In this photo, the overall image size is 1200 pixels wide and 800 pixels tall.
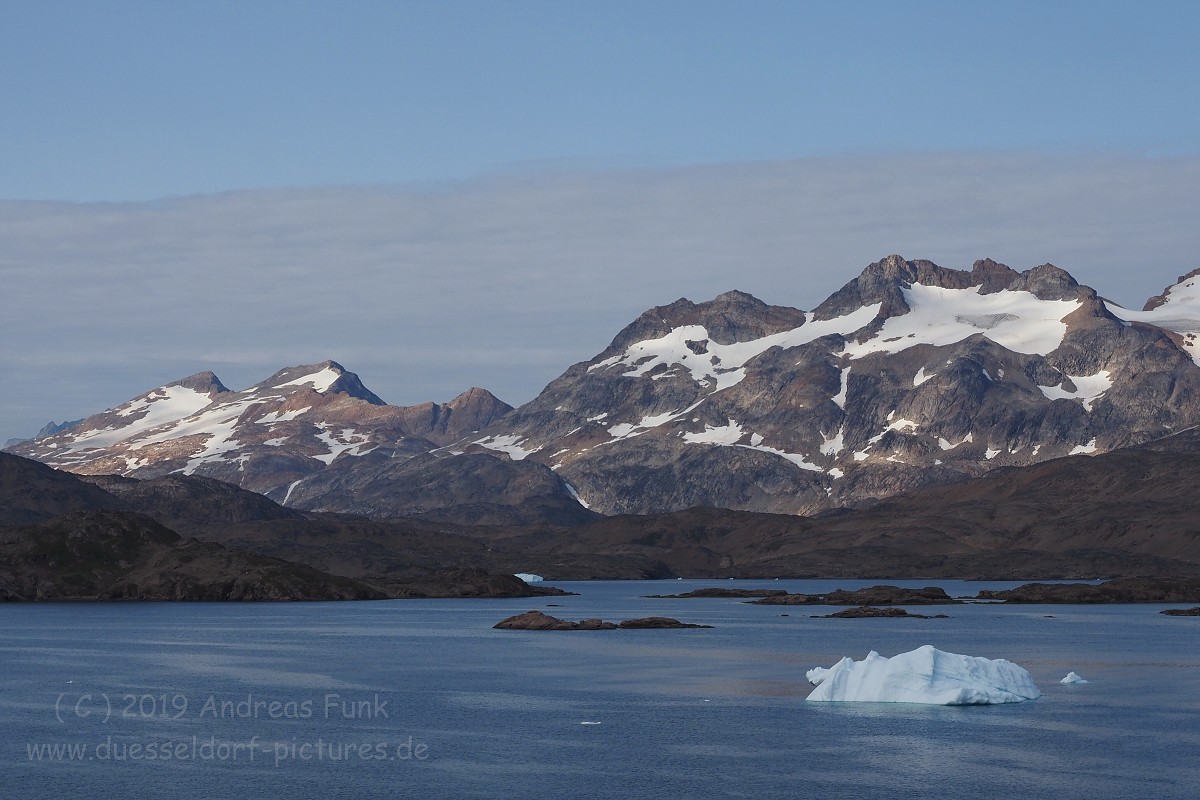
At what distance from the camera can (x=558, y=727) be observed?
3957 inches

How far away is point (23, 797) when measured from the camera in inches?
2963

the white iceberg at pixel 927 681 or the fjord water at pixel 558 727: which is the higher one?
the white iceberg at pixel 927 681

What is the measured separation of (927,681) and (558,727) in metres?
29.6

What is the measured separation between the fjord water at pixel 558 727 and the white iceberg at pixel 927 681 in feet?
7.27

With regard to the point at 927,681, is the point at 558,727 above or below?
below

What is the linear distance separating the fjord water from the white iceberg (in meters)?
2.22

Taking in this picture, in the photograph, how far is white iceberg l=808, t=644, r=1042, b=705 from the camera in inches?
4360

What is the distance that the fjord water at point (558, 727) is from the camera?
261 ft

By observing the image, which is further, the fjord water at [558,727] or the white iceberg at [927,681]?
the white iceberg at [927,681]

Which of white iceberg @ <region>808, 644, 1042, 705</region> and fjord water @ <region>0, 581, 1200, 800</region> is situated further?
white iceberg @ <region>808, 644, 1042, 705</region>

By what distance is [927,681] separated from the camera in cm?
11112

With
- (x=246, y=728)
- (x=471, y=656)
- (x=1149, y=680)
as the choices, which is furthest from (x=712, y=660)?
(x=246, y=728)

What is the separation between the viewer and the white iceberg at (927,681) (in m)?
111

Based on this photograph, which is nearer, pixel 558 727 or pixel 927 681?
pixel 558 727
